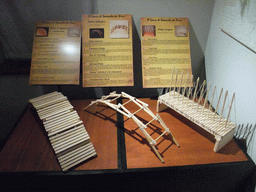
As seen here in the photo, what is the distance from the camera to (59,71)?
333 centimetres

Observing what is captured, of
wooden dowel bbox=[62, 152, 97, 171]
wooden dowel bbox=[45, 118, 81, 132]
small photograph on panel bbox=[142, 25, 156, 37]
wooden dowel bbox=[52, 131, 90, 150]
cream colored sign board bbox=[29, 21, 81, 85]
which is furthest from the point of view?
small photograph on panel bbox=[142, 25, 156, 37]

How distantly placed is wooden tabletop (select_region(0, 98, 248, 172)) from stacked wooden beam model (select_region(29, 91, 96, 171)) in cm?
12

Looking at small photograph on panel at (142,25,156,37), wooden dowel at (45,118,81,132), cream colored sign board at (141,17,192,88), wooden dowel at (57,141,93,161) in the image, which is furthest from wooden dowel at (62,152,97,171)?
small photograph on panel at (142,25,156,37)

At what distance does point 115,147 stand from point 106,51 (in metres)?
1.62

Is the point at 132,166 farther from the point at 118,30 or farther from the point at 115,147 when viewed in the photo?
the point at 118,30

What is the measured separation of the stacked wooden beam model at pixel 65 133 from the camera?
8.27ft

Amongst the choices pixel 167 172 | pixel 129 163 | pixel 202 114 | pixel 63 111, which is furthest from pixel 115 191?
pixel 202 114

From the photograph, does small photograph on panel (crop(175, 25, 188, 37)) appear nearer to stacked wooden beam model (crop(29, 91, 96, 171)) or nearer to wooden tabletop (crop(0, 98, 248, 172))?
wooden tabletop (crop(0, 98, 248, 172))

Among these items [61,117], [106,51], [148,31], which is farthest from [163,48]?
[61,117]

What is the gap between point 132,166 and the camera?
2.48m

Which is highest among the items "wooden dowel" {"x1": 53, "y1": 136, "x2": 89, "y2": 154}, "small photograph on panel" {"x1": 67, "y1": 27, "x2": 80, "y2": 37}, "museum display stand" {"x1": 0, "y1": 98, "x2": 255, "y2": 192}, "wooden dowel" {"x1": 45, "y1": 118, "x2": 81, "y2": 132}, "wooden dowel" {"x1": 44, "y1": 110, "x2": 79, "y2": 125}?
"small photograph on panel" {"x1": 67, "y1": 27, "x2": 80, "y2": 37}

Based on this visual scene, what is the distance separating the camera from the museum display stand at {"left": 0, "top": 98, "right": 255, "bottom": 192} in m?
2.45

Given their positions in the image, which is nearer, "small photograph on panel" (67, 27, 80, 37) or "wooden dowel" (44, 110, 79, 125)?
"wooden dowel" (44, 110, 79, 125)

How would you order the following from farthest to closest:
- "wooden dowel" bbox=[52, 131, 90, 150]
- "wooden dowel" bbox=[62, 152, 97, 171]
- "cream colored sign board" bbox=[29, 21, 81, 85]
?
"cream colored sign board" bbox=[29, 21, 81, 85] < "wooden dowel" bbox=[52, 131, 90, 150] < "wooden dowel" bbox=[62, 152, 97, 171]
